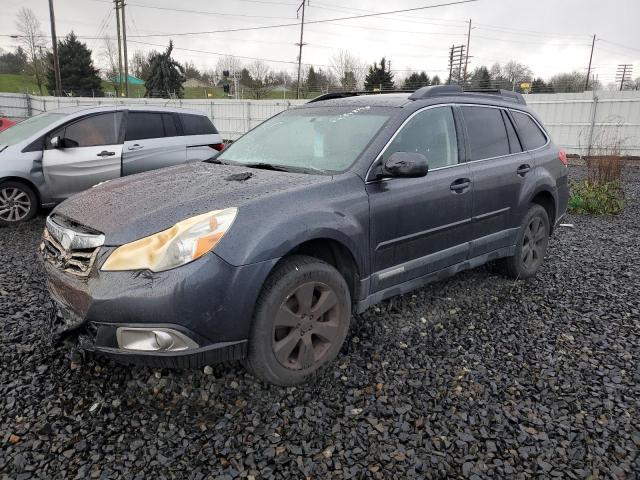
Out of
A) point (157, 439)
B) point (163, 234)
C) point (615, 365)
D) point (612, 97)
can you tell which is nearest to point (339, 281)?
point (163, 234)

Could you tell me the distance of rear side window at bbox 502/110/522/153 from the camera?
4.14 m

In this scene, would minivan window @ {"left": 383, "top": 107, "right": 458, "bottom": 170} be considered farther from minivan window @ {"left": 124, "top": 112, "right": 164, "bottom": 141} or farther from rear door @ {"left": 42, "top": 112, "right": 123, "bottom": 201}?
minivan window @ {"left": 124, "top": 112, "right": 164, "bottom": 141}

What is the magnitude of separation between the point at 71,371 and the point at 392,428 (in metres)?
1.90

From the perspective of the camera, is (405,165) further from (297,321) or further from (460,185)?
(297,321)

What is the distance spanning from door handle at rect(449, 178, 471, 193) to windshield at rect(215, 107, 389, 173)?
73cm

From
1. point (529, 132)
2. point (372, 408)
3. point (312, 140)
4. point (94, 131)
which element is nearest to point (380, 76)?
point (94, 131)

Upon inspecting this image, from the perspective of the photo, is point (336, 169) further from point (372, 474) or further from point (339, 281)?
point (372, 474)

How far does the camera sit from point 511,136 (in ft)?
13.7

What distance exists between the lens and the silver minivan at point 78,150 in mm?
6152

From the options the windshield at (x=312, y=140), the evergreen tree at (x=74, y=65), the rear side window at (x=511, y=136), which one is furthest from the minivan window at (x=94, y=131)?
the evergreen tree at (x=74, y=65)

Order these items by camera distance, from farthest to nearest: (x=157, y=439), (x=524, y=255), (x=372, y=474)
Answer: (x=524, y=255)
(x=157, y=439)
(x=372, y=474)

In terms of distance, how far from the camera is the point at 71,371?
2746 mm

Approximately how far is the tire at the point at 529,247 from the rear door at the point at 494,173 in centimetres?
17

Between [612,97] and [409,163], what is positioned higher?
[612,97]
